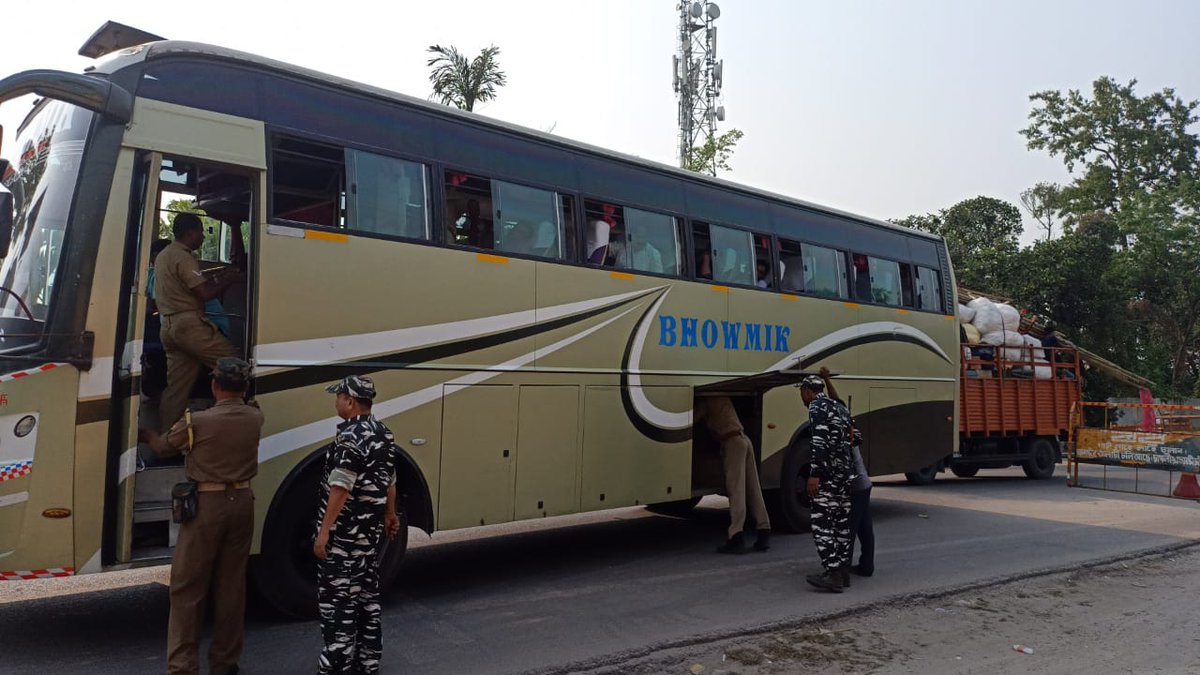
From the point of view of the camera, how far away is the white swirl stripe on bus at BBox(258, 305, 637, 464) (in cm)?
592

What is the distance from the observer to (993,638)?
6.36m

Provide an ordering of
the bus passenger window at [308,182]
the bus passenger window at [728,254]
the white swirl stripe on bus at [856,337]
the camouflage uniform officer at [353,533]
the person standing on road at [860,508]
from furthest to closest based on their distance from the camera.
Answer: the white swirl stripe on bus at [856,337] → the bus passenger window at [728,254] → the person standing on road at [860,508] → the bus passenger window at [308,182] → the camouflage uniform officer at [353,533]

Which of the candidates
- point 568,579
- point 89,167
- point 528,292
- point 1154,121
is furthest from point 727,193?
point 1154,121

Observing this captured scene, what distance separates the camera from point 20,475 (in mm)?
4926

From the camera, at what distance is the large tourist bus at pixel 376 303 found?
203 inches

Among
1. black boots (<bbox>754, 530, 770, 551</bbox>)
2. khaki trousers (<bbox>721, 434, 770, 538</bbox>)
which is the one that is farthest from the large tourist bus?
black boots (<bbox>754, 530, 770, 551</bbox>)

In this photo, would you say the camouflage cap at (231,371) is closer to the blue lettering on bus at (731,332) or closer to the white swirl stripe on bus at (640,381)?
the white swirl stripe on bus at (640,381)

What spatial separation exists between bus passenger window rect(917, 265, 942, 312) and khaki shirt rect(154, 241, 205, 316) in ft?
31.7

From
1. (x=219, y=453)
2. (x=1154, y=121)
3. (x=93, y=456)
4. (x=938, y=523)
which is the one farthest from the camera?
(x=1154, y=121)

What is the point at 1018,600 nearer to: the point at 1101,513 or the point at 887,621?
the point at 887,621

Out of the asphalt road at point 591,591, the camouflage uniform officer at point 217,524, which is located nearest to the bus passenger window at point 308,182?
the camouflage uniform officer at point 217,524

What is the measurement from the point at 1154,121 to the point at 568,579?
125 feet

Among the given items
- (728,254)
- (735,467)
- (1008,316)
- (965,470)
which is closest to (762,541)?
(735,467)

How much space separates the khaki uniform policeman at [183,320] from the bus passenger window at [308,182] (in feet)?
1.92
